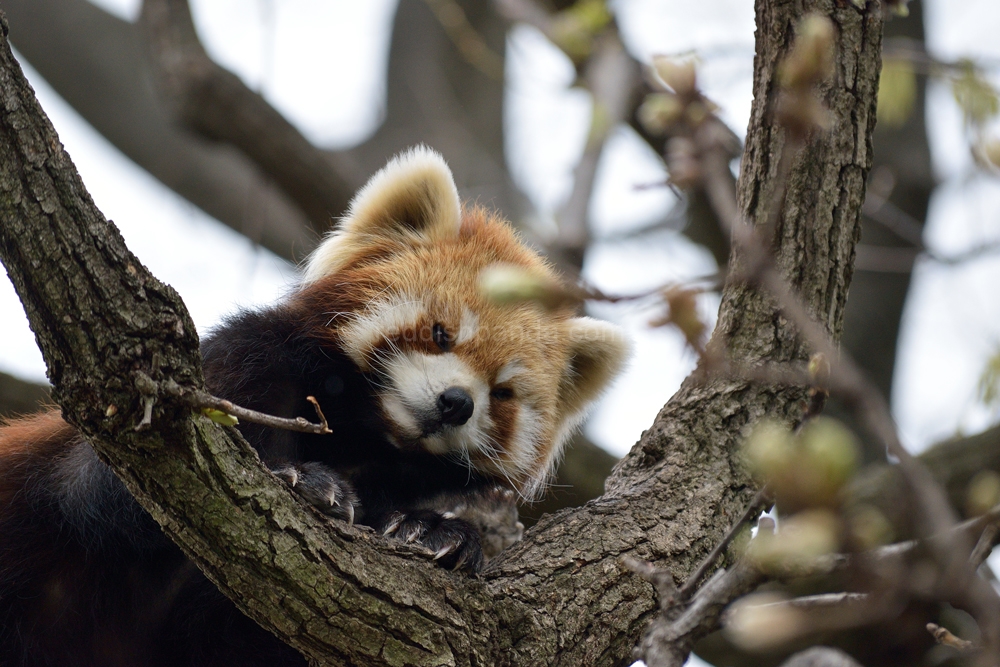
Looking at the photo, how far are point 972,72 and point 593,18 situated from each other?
1.21 meters

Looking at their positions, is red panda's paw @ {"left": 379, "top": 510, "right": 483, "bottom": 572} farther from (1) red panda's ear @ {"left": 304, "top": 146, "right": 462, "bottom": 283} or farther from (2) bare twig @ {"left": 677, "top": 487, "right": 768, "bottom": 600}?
(1) red panda's ear @ {"left": 304, "top": 146, "right": 462, "bottom": 283}

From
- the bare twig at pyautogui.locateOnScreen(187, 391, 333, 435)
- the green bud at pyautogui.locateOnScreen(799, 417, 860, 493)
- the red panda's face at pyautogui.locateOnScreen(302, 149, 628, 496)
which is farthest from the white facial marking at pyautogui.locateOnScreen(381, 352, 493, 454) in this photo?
the green bud at pyautogui.locateOnScreen(799, 417, 860, 493)

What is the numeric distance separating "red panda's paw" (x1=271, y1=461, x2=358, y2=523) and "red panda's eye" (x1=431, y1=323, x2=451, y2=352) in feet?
2.34

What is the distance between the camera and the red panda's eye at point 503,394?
3320 mm

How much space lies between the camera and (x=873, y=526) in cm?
122

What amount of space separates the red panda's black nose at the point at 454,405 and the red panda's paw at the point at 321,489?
513mm

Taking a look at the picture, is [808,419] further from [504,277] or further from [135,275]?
[135,275]

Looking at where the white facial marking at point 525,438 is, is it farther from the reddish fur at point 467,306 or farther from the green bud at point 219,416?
the green bud at point 219,416

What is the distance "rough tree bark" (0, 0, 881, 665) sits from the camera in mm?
1817

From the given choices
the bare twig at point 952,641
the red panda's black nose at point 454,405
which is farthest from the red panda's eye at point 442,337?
the bare twig at point 952,641

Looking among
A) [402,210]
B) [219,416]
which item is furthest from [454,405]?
[219,416]

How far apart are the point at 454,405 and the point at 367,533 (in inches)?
27.5

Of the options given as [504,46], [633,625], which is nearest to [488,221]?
[633,625]

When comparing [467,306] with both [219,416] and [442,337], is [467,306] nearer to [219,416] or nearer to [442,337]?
[442,337]
